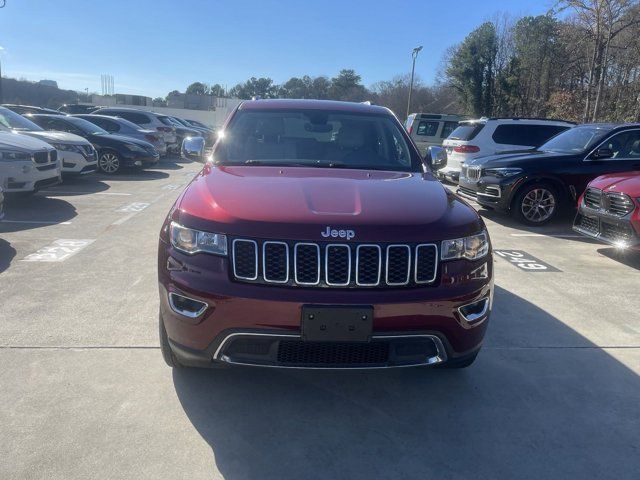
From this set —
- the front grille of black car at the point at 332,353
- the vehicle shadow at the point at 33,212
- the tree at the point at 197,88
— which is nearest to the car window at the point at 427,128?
the vehicle shadow at the point at 33,212

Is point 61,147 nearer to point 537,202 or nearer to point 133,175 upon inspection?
point 133,175

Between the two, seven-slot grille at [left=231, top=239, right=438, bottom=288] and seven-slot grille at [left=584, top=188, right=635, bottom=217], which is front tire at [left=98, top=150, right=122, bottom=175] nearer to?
seven-slot grille at [left=584, top=188, right=635, bottom=217]

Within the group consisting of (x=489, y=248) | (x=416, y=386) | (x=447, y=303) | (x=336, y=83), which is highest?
(x=336, y=83)

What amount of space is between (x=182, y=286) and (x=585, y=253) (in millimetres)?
6020

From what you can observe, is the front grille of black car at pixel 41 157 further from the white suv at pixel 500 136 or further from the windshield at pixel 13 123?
the white suv at pixel 500 136

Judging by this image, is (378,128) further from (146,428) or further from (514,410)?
(146,428)

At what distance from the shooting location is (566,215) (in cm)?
885

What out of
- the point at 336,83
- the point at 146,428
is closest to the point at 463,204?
the point at 146,428

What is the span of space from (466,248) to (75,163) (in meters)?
10.7

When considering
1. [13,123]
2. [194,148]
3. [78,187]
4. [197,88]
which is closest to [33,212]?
[78,187]

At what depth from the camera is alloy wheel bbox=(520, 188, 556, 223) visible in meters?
8.56

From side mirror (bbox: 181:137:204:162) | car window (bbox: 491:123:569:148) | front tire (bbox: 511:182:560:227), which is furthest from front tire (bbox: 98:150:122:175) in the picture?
front tire (bbox: 511:182:560:227)

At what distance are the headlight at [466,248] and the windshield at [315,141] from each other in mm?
1121

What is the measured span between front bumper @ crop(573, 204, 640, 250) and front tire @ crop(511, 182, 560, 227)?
1458mm
